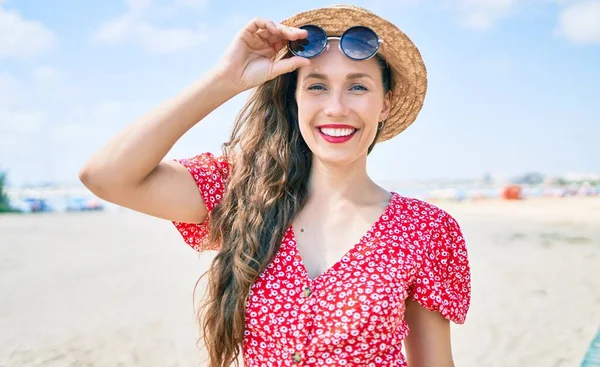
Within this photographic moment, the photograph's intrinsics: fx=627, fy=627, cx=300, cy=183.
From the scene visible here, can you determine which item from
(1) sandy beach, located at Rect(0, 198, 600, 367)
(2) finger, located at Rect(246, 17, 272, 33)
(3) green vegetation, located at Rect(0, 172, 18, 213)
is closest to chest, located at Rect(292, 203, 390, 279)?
(2) finger, located at Rect(246, 17, 272, 33)

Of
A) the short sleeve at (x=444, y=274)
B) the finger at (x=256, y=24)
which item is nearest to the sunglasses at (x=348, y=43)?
the finger at (x=256, y=24)

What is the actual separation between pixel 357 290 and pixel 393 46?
1.07 metres

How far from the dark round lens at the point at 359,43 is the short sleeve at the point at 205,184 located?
72 centimetres

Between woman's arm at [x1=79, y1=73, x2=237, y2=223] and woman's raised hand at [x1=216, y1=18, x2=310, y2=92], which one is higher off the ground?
woman's raised hand at [x1=216, y1=18, x2=310, y2=92]

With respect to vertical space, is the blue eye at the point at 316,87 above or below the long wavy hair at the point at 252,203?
above

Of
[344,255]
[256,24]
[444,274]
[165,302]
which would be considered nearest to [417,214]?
[444,274]

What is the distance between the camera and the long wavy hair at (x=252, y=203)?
2418mm

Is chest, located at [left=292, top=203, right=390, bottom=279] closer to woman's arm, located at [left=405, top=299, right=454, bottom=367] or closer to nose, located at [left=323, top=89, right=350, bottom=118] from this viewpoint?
woman's arm, located at [left=405, top=299, right=454, bottom=367]

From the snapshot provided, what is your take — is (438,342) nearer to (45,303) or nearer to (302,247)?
(302,247)

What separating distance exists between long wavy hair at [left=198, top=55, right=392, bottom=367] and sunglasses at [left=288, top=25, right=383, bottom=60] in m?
0.17

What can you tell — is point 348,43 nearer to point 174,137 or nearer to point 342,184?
point 342,184

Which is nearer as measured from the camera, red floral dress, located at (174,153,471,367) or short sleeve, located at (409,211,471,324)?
red floral dress, located at (174,153,471,367)

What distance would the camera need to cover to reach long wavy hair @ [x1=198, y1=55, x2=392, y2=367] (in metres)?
2.42

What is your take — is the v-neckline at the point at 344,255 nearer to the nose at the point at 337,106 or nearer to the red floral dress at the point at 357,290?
the red floral dress at the point at 357,290
